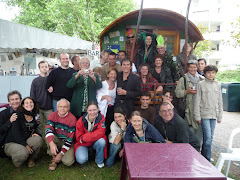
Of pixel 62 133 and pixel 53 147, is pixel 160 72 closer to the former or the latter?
pixel 62 133

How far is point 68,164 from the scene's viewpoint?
3.35 metres

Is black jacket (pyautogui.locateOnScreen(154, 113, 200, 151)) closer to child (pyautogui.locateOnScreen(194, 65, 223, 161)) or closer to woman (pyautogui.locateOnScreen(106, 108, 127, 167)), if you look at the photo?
child (pyautogui.locateOnScreen(194, 65, 223, 161))

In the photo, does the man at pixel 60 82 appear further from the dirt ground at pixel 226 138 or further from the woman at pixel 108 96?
the dirt ground at pixel 226 138

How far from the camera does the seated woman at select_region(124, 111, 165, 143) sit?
9.94 ft

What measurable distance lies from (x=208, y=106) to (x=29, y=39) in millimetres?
5403

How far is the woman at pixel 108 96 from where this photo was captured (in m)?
3.77

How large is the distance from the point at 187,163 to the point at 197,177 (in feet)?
0.83

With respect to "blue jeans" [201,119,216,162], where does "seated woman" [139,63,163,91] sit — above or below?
above

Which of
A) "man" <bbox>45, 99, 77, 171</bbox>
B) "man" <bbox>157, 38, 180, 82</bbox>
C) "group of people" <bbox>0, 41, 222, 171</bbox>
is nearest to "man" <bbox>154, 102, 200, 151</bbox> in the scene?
"group of people" <bbox>0, 41, 222, 171</bbox>

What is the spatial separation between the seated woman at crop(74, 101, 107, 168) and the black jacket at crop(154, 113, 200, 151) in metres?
1.02

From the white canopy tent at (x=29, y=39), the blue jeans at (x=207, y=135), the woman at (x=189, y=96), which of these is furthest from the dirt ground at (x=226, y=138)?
the white canopy tent at (x=29, y=39)

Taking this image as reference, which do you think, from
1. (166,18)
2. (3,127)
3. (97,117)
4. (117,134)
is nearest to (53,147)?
(97,117)

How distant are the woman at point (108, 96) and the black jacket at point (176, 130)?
1.01 m

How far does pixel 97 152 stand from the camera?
3406 mm
